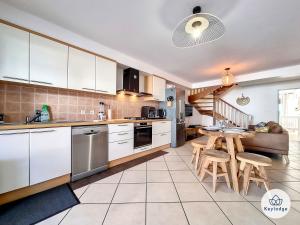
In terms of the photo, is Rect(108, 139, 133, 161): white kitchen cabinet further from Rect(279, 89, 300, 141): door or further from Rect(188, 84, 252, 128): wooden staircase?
Rect(279, 89, 300, 141): door

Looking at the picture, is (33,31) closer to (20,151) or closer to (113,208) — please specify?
(20,151)

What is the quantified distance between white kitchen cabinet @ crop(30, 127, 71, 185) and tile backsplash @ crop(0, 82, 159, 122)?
0.60 meters

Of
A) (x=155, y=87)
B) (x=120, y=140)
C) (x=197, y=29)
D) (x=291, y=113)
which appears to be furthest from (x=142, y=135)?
(x=291, y=113)

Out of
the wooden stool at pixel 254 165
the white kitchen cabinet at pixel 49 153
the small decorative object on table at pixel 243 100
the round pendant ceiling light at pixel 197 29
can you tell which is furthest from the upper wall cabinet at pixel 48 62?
the small decorative object on table at pixel 243 100

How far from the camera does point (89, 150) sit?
2029 millimetres

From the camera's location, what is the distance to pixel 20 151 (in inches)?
56.5

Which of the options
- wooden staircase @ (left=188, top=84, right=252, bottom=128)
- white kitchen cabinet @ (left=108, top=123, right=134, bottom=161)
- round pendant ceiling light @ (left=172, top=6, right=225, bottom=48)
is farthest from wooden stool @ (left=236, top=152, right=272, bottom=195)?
wooden staircase @ (left=188, top=84, right=252, bottom=128)

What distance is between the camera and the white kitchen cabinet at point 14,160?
1.34 meters

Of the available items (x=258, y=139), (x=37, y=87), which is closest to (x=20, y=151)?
(x=37, y=87)

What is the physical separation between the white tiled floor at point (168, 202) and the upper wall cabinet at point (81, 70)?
161 centimetres

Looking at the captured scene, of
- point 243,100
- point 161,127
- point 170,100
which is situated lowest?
point 161,127

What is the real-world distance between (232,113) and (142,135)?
4932mm

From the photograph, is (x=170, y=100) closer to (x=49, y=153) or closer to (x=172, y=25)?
(x=172, y=25)

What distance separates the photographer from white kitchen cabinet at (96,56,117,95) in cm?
246
